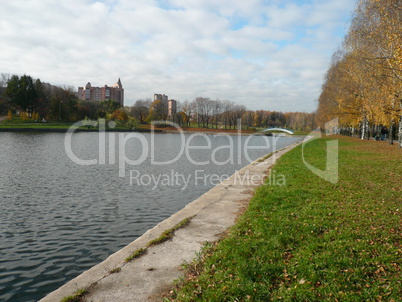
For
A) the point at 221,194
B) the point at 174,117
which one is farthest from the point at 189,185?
the point at 174,117

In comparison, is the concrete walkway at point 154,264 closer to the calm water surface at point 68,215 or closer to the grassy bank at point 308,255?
the grassy bank at point 308,255

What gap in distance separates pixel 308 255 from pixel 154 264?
3.03 meters

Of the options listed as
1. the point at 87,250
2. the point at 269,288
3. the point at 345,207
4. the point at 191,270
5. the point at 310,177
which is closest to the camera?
the point at 269,288

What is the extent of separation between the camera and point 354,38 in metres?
29.5

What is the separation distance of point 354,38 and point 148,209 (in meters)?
27.3

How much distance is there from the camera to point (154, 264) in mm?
6188

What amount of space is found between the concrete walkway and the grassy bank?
442 millimetres

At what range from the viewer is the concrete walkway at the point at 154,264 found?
16.9ft

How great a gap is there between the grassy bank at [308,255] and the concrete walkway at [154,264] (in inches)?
17.4

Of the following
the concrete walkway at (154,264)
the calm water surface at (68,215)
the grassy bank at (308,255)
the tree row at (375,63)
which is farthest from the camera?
the tree row at (375,63)

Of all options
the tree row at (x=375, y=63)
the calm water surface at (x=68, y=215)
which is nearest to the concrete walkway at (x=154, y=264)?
the calm water surface at (x=68, y=215)

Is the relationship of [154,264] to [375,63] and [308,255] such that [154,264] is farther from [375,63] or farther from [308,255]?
[375,63]

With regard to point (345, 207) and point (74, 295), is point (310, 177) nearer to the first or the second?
point (345, 207)

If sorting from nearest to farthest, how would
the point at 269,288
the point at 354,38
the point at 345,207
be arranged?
the point at 269,288
the point at 345,207
the point at 354,38
